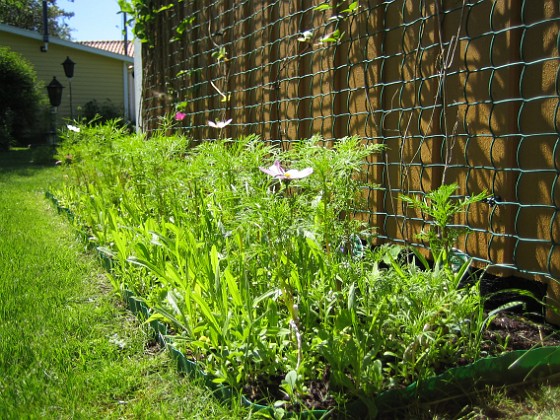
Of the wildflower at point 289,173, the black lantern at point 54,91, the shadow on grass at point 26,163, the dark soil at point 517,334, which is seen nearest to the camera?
the wildflower at point 289,173

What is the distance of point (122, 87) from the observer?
22859mm

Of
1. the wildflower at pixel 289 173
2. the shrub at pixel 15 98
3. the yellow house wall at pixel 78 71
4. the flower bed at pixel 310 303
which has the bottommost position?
the flower bed at pixel 310 303

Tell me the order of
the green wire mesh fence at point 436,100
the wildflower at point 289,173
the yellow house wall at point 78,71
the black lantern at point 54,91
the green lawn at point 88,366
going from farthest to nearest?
the yellow house wall at point 78,71 → the black lantern at point 54,91 → the green wire mesh fence at point 436,100 → the wildflower at point 289,173 → the green lawn at point 88,366

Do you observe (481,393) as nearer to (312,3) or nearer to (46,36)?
(312,3)

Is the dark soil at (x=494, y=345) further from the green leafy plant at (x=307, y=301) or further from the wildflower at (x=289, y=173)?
the wildflower at (x=289, y=173)

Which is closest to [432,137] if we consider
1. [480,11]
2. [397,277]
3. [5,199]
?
[480,11]

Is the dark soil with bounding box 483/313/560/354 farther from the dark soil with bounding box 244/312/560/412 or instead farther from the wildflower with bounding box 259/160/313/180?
the wildflower with bounding box 259/160/313/180

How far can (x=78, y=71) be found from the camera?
21.7 meters

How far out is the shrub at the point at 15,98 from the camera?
15539 mm

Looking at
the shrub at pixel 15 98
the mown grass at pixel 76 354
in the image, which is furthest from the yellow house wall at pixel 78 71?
the mown grass at pixel 76 354

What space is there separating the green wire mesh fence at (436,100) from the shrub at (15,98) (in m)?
13.4

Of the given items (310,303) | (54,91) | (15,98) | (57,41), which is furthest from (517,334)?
(57,41)

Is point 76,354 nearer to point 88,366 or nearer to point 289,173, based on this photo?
point 88,366

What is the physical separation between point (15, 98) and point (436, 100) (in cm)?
1600
